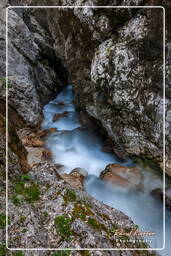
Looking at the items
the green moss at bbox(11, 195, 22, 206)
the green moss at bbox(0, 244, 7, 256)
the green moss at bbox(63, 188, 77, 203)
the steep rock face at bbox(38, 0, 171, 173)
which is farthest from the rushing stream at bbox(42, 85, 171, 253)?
the green moss at bbox(0, 244, 7, 256)

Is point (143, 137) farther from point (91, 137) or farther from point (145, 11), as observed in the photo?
point (145, 11)

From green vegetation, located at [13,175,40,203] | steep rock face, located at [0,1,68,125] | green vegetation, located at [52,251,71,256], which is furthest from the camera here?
steep rock face, located at [0,1,68,125]

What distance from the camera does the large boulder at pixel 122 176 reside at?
34.7ft

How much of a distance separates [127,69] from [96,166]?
5.62 metres

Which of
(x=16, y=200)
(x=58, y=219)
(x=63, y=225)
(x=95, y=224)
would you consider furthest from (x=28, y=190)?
(x=95, y=224)

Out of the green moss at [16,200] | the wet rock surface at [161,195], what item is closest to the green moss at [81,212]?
the green moss at [16,200]

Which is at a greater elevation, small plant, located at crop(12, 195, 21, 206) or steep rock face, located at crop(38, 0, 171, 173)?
steep rock face, located at crop(38, 0, 171, 173)

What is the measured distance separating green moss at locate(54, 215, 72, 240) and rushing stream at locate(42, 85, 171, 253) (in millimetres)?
3760

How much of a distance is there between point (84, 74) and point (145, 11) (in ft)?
17.7

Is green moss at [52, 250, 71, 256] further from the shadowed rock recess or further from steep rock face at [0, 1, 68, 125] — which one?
steep rock face at [0, 1, 68, 125]

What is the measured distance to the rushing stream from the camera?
9.54m

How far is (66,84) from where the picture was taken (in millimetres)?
23875

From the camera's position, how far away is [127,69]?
1032cm

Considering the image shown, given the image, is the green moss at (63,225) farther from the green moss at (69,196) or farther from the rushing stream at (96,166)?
the rushing stream at (96,166)
